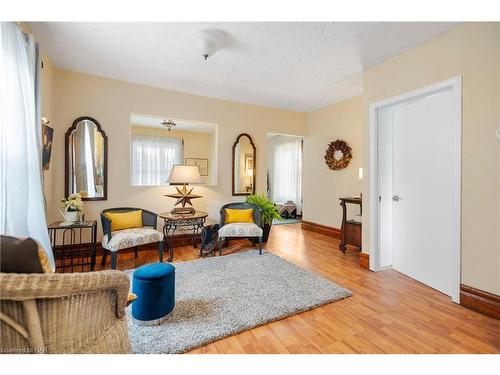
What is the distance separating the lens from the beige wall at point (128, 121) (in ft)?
10.7

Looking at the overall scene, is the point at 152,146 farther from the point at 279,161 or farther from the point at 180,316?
the point at 180,316

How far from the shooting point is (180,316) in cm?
196

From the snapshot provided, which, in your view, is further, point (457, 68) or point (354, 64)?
point (354, 64)

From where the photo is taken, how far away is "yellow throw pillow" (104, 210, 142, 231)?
313 cm

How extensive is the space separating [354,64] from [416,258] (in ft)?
8.03

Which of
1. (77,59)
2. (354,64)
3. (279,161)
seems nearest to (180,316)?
(77,59)

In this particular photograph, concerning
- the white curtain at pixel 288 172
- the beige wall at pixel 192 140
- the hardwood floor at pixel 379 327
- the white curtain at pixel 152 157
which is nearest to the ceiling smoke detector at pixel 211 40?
the hardwood floor at pixel 379 327

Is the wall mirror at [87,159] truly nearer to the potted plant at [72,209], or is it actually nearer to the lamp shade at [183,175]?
the potted plant at [72,209]

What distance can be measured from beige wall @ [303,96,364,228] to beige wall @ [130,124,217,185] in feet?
8.33

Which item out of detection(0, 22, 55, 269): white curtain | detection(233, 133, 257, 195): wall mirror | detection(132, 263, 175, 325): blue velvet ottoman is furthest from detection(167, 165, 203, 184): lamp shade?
detection(132, 263, 175, 325): blue velvet ottoman

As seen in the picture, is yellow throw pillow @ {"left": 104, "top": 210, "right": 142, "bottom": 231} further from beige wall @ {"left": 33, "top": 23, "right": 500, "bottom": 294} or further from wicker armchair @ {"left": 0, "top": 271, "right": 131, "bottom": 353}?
wicker armchair @ {"left": 0, "top": 271, "right": 131, "bottom": 353}

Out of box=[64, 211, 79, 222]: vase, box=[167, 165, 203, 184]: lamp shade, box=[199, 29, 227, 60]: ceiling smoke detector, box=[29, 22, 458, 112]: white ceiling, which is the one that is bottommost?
box=[64, 211, 79, 222]: vase
